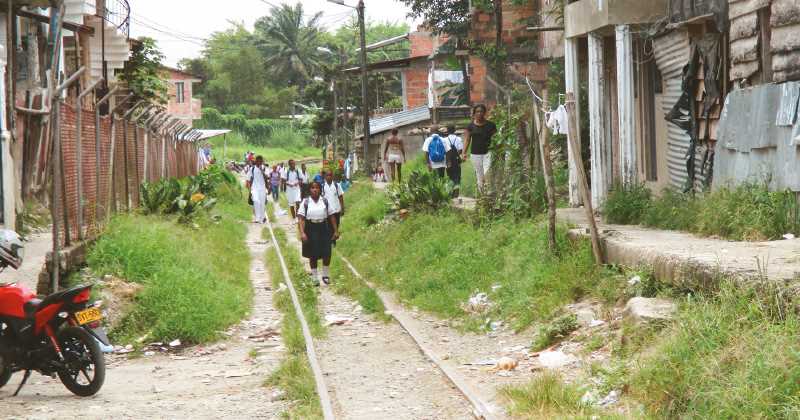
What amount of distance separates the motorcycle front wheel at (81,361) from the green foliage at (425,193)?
11897 mm

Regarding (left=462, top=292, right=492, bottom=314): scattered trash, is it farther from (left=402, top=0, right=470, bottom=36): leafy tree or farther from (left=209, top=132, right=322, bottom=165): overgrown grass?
(left=209, top=132, right=322, bottom=165): overgrown grass

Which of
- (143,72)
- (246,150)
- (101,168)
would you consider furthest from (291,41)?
(101,168)

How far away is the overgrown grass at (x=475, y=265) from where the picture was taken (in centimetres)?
1134

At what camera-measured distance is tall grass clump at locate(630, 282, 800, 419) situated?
5.67 metres

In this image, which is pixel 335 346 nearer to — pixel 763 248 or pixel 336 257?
pixel 763 248

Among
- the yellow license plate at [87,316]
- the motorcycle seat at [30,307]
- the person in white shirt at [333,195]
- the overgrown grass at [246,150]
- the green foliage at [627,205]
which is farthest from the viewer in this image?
the overgrown grass at [246,150]

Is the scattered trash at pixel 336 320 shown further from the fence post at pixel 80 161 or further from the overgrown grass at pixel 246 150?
the overgrown grass at pixel 246 150

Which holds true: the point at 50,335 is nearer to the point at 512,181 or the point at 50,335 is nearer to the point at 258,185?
the point at 512,181

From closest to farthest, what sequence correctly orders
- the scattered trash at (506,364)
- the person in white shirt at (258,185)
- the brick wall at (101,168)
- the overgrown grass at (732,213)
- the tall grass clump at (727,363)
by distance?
the tall grass clump at (727,363), the scattered trash at (506,364), the overgrown grass at (732,213), the brick wall at (101,168), the person in white shirt at (258,185)

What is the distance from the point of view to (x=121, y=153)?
16562mm

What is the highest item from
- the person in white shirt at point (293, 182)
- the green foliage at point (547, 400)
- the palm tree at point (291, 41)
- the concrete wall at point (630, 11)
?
the palm tree at point (291, 41)

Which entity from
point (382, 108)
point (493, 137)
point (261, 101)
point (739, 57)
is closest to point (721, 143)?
point (739, 57)

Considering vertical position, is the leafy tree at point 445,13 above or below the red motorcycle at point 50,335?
above

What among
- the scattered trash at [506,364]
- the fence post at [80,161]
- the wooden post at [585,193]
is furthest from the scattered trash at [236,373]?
the wooden post at [585,193]
